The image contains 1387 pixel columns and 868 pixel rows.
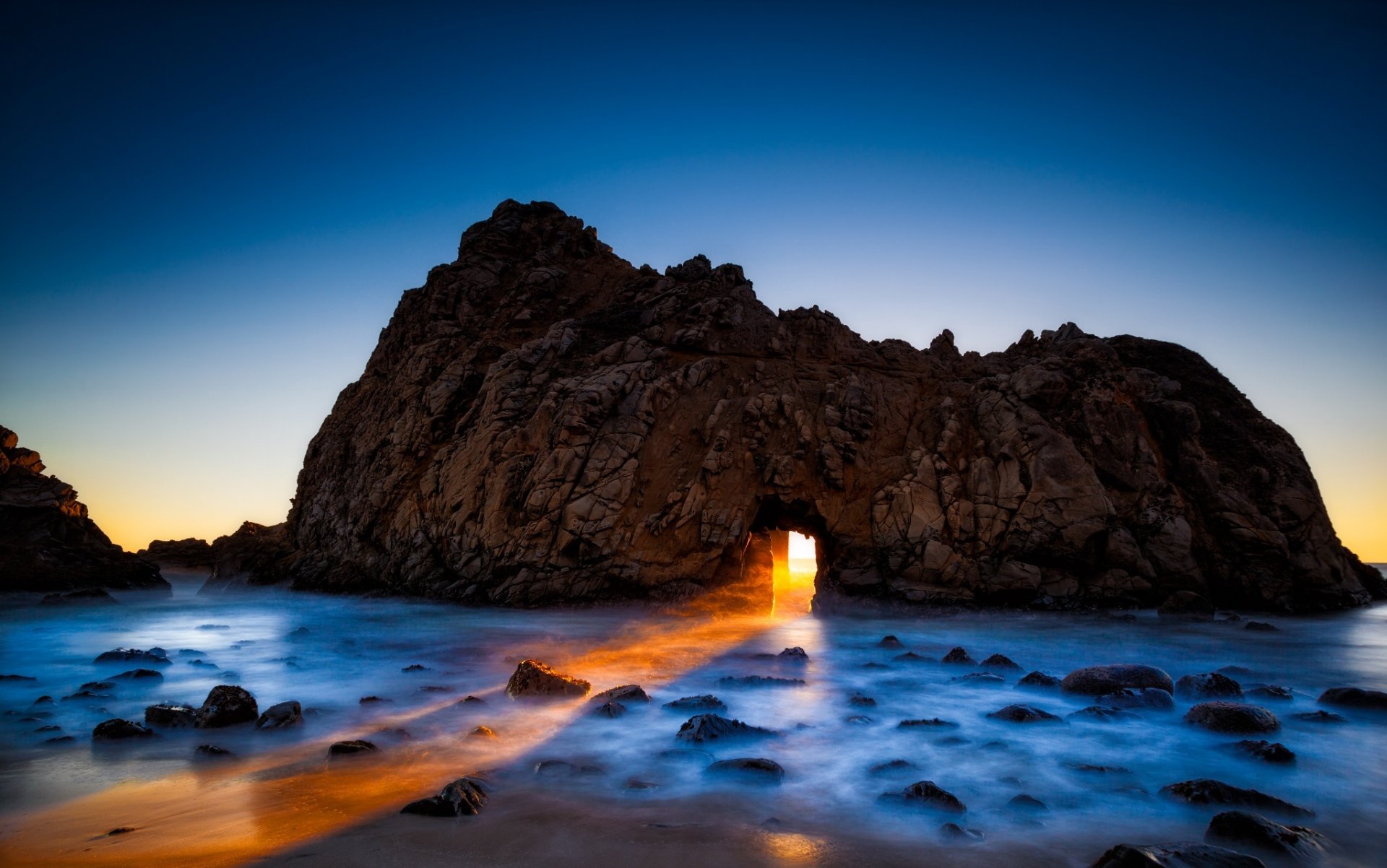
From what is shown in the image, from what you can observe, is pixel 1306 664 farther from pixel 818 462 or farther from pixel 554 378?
pixel 554 378

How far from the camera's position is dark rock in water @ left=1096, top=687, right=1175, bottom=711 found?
862 centimetres

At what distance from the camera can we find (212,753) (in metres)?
6.59

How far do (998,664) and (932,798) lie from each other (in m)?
7.14

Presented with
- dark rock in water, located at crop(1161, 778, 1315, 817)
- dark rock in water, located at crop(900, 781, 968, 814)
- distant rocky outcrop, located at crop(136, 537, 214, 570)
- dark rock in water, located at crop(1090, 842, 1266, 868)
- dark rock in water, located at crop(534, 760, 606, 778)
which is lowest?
distant rocky outcrop, located at crop(136, 537, 214, 570)

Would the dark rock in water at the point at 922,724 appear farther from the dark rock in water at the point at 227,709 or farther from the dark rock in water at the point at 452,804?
the dark rock in water at the point at 227,709

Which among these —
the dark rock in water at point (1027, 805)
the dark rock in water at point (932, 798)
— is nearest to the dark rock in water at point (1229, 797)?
the dark rock in water at point (1027, 805)

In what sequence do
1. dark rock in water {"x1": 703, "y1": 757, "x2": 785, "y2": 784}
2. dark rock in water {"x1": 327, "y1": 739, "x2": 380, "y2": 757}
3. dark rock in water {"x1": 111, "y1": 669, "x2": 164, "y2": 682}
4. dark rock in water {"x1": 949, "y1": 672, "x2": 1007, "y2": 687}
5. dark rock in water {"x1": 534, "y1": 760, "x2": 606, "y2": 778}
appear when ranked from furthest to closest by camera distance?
dark rock in water {"x1": 111, "y1": 669, "x2": 164, "y2": 682} → dark rock in water {"x1": 949, "y1": 672, "x2": 1007, "y2": 687} → dark rock in water {"x1": 327, "y1": 739, "x2": 380, "y2": 757} → dark rock in water {"x1": 534, "y1": 760, "x2": 606, "y2": 778} → dark rock in water {"x1": 703, "y1": 757, "x2": 785, "y2": 784}

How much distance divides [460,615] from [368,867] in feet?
53.9

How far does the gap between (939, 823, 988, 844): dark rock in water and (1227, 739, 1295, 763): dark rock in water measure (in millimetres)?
3945

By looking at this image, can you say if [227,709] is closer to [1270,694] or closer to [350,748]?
[350,748]

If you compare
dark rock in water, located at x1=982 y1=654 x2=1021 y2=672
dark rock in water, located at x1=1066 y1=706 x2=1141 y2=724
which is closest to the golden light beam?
dark rock in water, located at x1=1066 y1=706 x2=1141 y2=724

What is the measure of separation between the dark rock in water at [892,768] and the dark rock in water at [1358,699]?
6.80 metres

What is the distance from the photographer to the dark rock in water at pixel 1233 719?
7504 millimetres

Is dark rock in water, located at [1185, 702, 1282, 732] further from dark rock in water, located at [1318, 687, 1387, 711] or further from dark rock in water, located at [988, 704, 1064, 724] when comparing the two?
dark rock in water, located at [1318, 687, 1387, 711]
